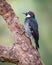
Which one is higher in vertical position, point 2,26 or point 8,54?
point 8,54

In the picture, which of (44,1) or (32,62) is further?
(44,1)

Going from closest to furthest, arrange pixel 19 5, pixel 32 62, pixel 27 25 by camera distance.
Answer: pixel 32 62
pixel 27 25
pixel 19 5

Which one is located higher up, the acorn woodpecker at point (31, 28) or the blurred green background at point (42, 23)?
the acorn woodpecker at point (31, 28)

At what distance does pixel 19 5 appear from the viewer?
350cm

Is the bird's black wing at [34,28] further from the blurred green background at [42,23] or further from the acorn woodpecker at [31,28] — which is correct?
the blurred green background at [42,23]

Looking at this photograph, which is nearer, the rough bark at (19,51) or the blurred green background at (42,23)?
the rough bark at (19,51)

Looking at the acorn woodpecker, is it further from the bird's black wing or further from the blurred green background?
the blurred green background

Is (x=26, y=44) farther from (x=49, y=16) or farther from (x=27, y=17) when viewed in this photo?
(x=49, y=16)

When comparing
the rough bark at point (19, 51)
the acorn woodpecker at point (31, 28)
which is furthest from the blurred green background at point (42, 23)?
the rough bark at point (19, 51)

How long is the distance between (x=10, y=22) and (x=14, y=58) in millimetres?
255

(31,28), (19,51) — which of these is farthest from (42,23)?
(19,51)

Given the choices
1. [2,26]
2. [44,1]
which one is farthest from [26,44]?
[44,1]

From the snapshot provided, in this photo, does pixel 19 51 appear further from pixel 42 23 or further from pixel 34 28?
pixel 42 23

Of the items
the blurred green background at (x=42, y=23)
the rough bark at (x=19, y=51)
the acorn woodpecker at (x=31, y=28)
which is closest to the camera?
the rough bark at (x=19, y=51)
